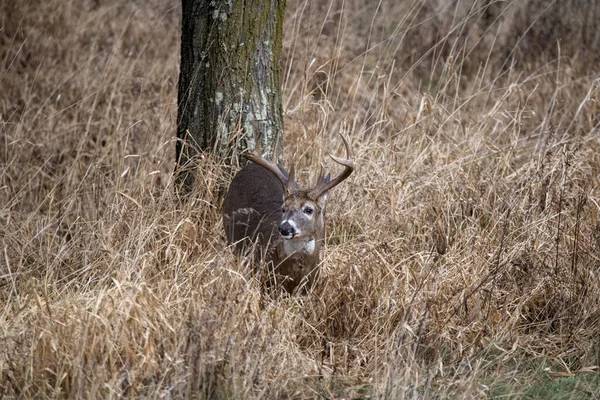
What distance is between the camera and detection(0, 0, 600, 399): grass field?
11.0 ft

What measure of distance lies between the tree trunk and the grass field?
22 cm

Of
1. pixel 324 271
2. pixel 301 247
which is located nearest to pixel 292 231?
pixel 301 247

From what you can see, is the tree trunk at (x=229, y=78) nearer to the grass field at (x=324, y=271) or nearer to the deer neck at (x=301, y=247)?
the grass field at (x=324, y=271)

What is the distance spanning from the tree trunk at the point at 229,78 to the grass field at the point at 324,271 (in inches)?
8.8

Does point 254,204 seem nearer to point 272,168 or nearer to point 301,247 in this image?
point 272,168

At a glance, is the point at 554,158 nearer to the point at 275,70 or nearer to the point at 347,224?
the point at 347,224

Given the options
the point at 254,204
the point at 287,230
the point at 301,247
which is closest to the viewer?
the point at 287,230

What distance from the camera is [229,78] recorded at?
4926mm

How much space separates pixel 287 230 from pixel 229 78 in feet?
3.69

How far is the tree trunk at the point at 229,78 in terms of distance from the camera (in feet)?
16.0

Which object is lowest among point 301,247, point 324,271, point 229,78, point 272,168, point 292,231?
point 324,271

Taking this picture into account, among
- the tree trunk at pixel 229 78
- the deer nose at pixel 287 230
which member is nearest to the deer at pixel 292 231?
the deer nose at pixel 287 230

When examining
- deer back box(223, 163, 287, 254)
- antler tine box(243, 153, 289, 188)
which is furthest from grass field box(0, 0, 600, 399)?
antler tine box(243, 153, 289, 188)

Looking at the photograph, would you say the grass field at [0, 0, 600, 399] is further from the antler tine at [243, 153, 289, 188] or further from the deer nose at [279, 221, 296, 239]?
the antler tine at [243, 153, 289, 188]
